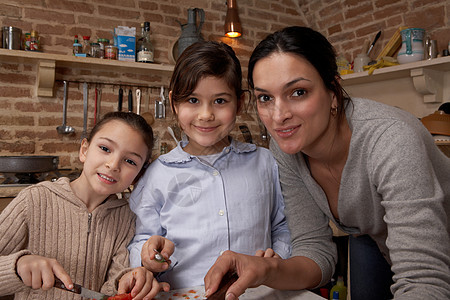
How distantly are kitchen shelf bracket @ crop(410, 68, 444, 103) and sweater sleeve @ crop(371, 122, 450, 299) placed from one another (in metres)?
1.92

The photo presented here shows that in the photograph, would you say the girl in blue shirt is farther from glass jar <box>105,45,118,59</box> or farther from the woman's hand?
glass jar <box>105,45,118,59</box>

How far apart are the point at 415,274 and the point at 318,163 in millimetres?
431

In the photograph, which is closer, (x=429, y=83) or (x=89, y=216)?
(x=89, y=216)

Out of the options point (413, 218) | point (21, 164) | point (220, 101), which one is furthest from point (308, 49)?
point (21, 164)

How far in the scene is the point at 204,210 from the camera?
1.10 meters

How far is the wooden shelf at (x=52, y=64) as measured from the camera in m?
2.51

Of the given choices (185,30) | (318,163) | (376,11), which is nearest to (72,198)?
(318,163)

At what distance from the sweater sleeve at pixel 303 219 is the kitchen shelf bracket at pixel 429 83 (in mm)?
1806

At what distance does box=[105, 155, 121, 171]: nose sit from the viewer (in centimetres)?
108

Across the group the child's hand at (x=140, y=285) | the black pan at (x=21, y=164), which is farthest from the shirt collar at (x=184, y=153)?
the black pan at (x=21, y=164)

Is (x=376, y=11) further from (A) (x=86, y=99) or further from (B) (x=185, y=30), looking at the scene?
(A) (x=86, y=99)

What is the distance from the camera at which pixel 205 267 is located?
1.06m

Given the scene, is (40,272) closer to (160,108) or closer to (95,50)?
(95,50)

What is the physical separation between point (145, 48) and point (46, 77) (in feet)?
2.33
